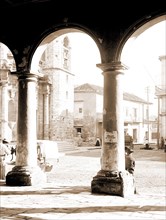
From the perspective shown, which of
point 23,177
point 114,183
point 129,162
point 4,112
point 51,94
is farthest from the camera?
point 51,94

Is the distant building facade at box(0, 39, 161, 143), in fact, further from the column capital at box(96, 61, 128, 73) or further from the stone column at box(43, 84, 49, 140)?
the column capital at box(96, 61, 128, 73)

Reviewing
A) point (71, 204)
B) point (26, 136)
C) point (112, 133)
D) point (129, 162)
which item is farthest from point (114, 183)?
point (26, 136)

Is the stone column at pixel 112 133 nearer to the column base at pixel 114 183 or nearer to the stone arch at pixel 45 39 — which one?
the column base at pixel 114 183

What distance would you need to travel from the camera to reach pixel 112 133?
277 inches

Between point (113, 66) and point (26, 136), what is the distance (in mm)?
2643

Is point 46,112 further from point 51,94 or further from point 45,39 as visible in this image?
point 45,39

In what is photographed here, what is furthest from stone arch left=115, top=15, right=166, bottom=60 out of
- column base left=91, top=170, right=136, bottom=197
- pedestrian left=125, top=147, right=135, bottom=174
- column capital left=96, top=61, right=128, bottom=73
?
column base left=91, top=170, right=136, bottom=197

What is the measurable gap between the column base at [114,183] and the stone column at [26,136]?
171 centimetres

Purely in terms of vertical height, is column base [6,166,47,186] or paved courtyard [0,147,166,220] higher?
column base [6,166,47,186]

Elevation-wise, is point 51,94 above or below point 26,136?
above

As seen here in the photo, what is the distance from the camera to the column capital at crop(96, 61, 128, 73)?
275 inches

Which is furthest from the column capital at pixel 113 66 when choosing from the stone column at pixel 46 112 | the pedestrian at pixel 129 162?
the stone column at pixel 46 112

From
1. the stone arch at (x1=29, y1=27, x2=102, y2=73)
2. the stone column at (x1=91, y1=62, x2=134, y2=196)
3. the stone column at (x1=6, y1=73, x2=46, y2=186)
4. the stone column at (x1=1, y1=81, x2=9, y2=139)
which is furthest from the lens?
the stone column at (x1=1, y1=81, x2=9, y2=139)

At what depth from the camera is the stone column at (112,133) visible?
694 centimetres
